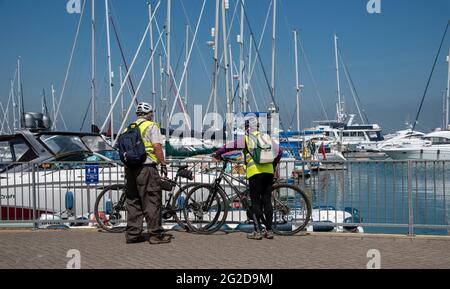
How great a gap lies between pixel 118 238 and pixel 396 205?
4564 millimetres

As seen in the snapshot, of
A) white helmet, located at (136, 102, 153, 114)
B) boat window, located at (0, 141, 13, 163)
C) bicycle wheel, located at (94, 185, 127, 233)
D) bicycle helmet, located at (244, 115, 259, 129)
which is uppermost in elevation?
white helmet, located at (136, 102, 153, 114)

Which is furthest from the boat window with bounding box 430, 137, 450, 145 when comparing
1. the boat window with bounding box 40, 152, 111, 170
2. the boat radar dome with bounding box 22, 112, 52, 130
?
the boat window with bounding box 40, 152, 111, 170

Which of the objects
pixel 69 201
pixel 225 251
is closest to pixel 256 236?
pixel 225 251

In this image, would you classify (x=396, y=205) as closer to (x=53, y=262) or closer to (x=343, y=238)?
(x=343, y=238)

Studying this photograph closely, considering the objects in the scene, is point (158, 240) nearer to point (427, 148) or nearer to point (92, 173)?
point (92, 173)

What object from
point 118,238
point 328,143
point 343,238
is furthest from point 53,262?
point 328,143

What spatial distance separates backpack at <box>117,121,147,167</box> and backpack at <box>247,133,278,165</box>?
166cm

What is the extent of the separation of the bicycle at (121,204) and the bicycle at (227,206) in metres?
0.21

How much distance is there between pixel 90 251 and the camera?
299 inches

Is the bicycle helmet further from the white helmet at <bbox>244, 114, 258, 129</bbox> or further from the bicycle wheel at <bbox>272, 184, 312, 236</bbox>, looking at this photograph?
the bicycle wheel at <bbox>272, 184, 312, 236</bbox>

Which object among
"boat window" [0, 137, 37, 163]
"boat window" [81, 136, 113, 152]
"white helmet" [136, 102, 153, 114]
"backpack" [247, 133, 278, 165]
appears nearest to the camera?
"white helmet" [136, 102, 153, 114]

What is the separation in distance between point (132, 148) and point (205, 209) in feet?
5.54

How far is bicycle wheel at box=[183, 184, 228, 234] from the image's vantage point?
28.6ft

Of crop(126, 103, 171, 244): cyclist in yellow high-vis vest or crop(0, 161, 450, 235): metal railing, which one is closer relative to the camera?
crop(126, 103, 171, 244): cyclist in yellow high-vis vest
